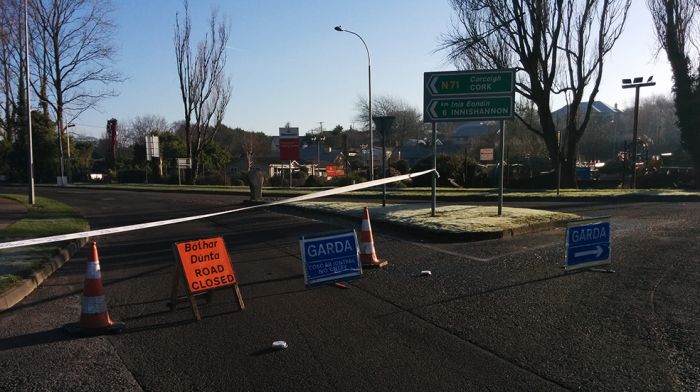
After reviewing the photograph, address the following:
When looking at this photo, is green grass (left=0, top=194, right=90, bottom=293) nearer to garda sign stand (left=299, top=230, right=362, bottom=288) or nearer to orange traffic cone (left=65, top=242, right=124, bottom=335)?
orange traffic cone (left=65, top=242, right=124, bottom=335)

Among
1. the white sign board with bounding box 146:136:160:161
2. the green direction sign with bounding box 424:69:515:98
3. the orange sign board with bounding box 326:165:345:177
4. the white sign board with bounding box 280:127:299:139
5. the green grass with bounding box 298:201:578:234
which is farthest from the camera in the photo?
the white sign board with bounding box 146:136:160:161

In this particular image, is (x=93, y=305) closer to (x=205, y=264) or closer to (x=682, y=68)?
(x=205, y=264)

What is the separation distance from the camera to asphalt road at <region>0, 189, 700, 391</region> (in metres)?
4.29

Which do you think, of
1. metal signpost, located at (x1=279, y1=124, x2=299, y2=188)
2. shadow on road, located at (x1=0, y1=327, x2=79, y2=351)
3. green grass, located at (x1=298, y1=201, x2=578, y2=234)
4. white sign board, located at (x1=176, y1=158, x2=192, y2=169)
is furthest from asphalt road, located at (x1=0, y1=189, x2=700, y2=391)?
white sign board, located at (x1=176, y1=158, x2=192, y2=169)

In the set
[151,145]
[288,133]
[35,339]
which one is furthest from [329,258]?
[151,145]

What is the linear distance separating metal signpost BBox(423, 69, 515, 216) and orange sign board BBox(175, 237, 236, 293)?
24.7ft

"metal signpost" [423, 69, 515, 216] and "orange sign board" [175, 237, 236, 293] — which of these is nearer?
"orange sign board" [175, 237, 236, 293]

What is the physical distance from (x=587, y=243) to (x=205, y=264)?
5.28 meters

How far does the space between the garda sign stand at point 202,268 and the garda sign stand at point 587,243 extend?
456 centimetres

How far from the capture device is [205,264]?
646cm

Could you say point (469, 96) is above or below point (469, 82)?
below

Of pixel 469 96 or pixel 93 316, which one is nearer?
pixel 93 316

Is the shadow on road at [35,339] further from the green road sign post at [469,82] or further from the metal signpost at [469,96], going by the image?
the green road sign post at [469,82]

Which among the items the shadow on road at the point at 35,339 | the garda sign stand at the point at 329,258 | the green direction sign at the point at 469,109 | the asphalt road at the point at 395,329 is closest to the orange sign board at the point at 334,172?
the green direction sign at the point at 469,109
